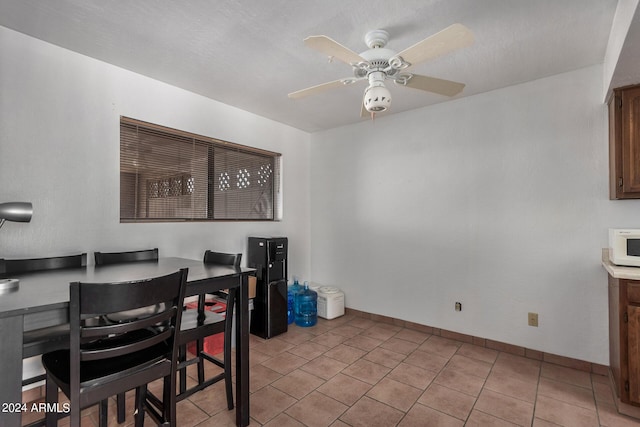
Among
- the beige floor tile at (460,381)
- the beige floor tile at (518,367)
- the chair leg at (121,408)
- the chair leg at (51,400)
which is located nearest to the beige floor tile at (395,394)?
the beige floor tile at (460,381)

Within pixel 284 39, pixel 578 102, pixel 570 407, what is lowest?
pixel 570 407

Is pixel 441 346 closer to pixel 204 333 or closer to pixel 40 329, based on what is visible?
pixel 204 333

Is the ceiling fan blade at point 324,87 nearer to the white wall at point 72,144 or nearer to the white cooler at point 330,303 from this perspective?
the white wall at point 72,144

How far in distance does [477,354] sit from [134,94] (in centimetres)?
385

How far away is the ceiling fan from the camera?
160cm

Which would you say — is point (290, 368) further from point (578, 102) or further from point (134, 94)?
point (578, 102)

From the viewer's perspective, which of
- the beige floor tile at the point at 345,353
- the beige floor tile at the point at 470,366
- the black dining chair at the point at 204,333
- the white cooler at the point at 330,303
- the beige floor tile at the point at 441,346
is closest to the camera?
the black dining chair at the point at 204,333

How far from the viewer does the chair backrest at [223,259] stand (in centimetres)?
225

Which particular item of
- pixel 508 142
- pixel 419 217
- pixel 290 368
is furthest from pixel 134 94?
pixel 508 142

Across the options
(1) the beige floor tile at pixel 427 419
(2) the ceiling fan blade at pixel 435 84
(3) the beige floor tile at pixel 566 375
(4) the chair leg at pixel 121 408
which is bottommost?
(1) the beige floor tile at pixel 427 419

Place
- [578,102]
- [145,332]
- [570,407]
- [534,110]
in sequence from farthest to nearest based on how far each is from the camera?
[534,110] → [578,102] → [570,407] → [145,332]

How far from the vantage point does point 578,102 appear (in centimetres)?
270

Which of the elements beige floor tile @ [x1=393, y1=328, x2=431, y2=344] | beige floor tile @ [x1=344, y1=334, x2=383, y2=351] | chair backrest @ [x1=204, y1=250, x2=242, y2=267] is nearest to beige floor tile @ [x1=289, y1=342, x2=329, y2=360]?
beige floor tile @ [x1=344, y1=334, x2=383, y2=351]

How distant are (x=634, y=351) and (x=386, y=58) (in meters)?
2.43
